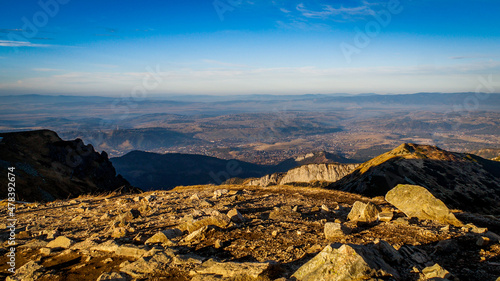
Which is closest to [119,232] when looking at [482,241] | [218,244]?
[218,244]

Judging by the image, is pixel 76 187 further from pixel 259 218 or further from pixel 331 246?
pixel 331 246

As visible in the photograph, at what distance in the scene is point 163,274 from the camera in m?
6.16

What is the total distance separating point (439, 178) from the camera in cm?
Answer: 6144

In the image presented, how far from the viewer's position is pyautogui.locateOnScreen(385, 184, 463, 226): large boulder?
10461mm

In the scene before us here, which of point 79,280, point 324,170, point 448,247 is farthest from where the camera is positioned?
point 324,170

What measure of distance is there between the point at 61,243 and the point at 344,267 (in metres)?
8.48

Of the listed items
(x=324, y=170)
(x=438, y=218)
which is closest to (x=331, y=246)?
(x=438, y=218)

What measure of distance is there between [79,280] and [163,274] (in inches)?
80.8

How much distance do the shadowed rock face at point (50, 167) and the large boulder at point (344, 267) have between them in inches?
862

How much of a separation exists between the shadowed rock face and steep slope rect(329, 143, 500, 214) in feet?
158

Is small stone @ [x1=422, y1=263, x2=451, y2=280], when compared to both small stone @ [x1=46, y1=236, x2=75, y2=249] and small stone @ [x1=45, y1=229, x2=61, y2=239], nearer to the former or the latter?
small stone @ [x1=46, y1=236, x2=75, y2=249]

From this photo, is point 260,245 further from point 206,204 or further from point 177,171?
point 177,171

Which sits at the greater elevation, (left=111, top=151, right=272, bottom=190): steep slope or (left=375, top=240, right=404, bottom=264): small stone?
(left=375, top=240, right=404, bottom=264): small stone

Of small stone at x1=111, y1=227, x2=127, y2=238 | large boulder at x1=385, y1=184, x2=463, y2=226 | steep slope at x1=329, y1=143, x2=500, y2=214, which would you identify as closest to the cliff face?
steep slope at x1=329, y1=143, x2=500, y2=214
